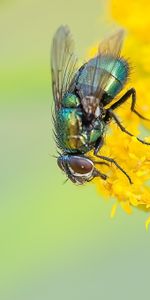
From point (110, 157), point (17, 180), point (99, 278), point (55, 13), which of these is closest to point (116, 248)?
point (99, 278)

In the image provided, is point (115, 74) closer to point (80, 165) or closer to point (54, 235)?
point (80, 165)

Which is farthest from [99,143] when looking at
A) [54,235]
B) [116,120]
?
[54,235]

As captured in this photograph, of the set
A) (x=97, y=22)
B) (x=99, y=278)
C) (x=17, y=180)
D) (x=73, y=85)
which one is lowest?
(x=99, y=278)

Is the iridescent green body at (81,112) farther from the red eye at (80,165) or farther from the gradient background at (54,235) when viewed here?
the gradient background at (54,235)

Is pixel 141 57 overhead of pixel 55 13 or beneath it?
overhead

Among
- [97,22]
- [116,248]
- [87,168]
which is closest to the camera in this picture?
[87,168]

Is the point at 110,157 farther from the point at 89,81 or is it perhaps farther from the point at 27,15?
the point at 27,15

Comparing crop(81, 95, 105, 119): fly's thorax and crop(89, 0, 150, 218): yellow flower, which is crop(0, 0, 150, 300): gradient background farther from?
crop(81, 95, 105, 119): fly's thorax
